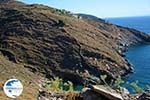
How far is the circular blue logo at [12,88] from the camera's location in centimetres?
1661

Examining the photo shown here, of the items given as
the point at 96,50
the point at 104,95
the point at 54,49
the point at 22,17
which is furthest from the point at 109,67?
the point at 104,95

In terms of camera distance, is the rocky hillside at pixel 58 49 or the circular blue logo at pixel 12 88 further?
the rocky hillside at pixel 58 49

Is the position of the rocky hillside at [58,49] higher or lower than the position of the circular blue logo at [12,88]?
lower

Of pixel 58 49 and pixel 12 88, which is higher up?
pixel 12 88

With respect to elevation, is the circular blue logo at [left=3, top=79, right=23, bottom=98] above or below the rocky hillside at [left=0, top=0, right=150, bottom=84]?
above

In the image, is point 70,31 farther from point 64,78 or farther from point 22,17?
point 64,78

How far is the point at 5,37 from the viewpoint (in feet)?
582

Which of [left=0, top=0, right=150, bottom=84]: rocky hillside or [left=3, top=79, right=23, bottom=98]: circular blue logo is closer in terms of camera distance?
[left=3, top=79, right=23, bottom=98]: circular blue logo

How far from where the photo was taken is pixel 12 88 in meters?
16.9

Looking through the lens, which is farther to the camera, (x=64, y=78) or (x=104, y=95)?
(x=64, y=78)

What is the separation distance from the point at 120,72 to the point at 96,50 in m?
20.2

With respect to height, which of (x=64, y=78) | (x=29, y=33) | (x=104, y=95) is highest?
(x=104, y=95)

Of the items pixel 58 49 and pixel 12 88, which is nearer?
pixel 12 88

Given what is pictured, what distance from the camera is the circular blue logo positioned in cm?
1661
